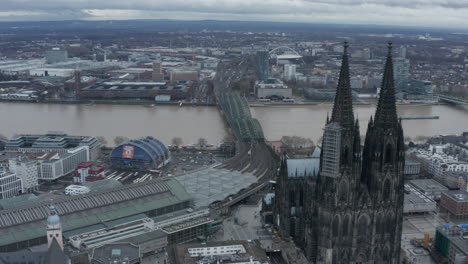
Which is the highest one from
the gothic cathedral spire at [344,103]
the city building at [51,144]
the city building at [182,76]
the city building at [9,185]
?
the gothic cathedral spire at [344,103]

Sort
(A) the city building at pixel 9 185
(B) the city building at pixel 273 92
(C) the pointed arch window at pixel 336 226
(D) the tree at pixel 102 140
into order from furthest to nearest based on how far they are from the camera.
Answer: (B) the city building at pixel 273 92 → (D) the tree at pixel 102 140 → (A) the city building at pixel 9 185 → (C) the pointed arch window at pixel 336 226

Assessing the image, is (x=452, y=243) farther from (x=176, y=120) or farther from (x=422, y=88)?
(x=422, y=88)

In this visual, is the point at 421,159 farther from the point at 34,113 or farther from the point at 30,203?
the point at 34,113

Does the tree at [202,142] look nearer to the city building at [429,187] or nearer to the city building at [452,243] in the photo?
the city building at [429,187]

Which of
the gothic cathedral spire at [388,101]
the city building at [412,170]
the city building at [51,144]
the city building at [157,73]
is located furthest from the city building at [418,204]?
the city building at [157,73]

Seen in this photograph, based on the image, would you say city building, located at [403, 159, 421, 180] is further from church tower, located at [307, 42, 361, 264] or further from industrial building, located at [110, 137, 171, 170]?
industrial building, located at [110, 137, 171, 170]
